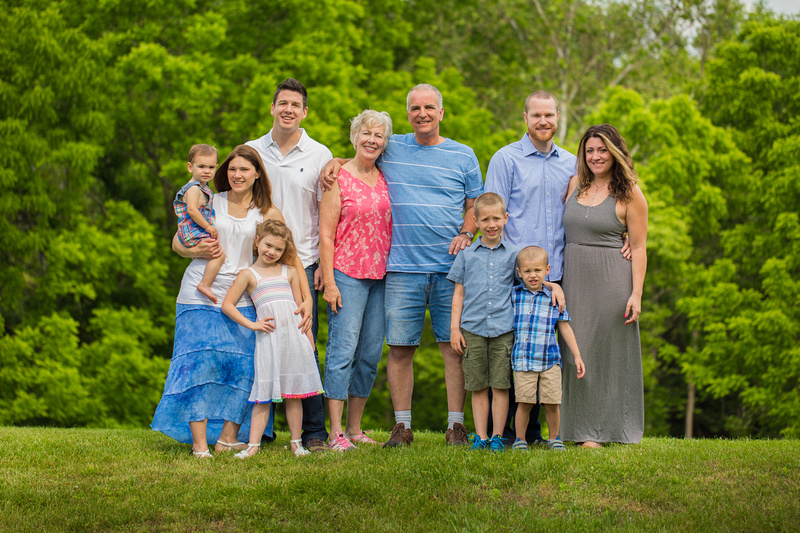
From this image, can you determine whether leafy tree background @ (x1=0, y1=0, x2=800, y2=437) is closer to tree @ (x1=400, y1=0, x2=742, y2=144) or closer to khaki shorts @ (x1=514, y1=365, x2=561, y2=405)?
tree @ (x1=400, y1=0, x2=742, y2=144)

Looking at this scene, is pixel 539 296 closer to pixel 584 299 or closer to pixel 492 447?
pixel 584 299

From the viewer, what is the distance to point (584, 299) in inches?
231

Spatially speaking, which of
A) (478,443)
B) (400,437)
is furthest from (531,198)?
(400,437)

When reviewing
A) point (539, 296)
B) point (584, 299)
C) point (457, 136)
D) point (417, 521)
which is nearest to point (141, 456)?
point (417, 521)

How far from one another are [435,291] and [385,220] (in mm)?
674

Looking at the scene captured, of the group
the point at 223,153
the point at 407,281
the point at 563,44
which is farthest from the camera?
the point at 563,44

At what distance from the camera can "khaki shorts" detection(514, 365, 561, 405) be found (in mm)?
5441

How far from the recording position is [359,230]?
228 inches

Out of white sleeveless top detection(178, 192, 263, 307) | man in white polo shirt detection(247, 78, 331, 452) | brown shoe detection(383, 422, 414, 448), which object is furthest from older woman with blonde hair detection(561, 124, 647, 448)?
white sleeveless top detection(178, 192, 263, 307)

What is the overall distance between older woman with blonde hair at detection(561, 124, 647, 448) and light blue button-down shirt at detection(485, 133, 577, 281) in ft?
0.39

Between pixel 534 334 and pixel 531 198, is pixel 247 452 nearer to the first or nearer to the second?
pixel 534 334

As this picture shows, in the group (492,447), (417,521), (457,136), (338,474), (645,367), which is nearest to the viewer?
(417,521)

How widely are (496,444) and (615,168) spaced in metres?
2.33

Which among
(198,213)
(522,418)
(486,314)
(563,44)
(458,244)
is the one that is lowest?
(522,418)
